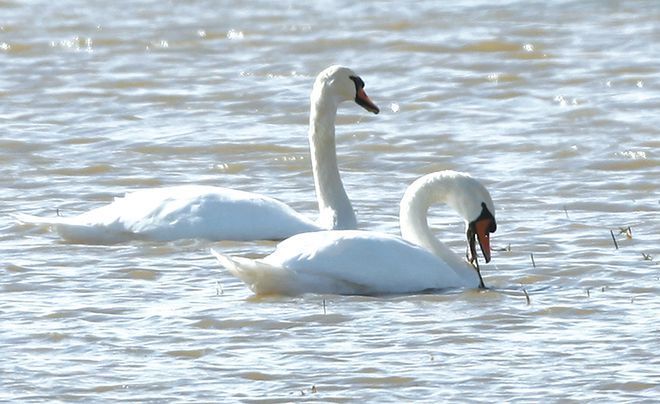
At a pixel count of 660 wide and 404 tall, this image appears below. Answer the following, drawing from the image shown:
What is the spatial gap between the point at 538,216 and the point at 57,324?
316 cm

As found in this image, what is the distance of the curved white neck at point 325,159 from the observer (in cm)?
968

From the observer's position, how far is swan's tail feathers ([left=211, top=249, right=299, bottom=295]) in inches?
311

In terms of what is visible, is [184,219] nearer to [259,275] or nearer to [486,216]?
[259,275]

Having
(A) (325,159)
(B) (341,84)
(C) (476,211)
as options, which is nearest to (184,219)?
(A) (325,159)

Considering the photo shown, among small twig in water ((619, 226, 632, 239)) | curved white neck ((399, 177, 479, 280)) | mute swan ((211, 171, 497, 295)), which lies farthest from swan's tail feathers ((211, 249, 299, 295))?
small twig in water ((619, 226, 632, 239))

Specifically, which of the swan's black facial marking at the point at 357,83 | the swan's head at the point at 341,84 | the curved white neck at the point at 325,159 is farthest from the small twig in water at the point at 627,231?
the swan's black facial marking at the point at 357,83

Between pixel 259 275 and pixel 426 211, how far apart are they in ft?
3.19

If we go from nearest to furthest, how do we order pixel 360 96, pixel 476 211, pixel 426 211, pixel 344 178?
pixel 476 211, pixel 426 211, pixel 360 96, pixel 344 178

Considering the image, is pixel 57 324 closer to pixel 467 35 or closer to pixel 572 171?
pixel 572 171

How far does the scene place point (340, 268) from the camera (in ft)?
26.3

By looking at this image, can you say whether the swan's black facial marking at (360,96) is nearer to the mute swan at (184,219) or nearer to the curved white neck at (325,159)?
the curved white neck at (325,159)

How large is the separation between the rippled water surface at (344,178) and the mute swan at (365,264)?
0.09 m

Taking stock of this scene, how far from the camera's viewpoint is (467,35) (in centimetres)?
1659

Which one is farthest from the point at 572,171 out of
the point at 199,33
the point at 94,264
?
the point at 199,33
